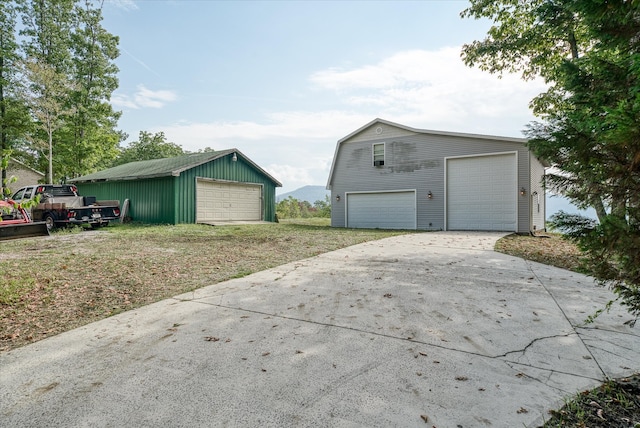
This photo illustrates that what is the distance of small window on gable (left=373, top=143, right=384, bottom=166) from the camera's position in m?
15.1

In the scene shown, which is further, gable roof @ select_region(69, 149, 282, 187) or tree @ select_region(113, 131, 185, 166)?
tree @ select_region(113, 131, 185, 166)

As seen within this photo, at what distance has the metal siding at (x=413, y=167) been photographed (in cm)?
1232

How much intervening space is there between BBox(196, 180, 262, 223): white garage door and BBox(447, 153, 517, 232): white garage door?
10.3 metres

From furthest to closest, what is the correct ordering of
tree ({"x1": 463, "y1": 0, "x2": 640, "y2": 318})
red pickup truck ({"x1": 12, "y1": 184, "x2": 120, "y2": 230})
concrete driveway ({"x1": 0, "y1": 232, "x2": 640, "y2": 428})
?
1. red pickup truck ({"x1": 12, "y1": 184, "x2": 120, "y2": 230})
2. concrete driveway ({"x1": 0, "y1": 232, "x2": 640, "y2": 428})
3. tree ({"x1": 463, "y1": 0, "x2": 640, "y2": 318})

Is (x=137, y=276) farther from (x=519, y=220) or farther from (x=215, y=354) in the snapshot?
(x=519, y=220)

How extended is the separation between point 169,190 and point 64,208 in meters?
3.88

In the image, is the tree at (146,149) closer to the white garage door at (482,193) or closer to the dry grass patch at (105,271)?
the dry grass patch at (105,271)

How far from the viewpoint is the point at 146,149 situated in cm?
3628

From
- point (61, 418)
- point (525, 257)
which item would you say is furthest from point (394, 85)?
point (61, 418)

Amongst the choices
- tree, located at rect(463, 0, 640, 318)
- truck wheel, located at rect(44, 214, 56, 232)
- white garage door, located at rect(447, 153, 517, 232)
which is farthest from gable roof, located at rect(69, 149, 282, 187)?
tree, located at rect(463, 0, 640, 318)

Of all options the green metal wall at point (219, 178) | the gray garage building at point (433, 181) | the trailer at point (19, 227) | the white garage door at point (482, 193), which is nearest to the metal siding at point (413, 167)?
the gray garage building at point (433, 181)

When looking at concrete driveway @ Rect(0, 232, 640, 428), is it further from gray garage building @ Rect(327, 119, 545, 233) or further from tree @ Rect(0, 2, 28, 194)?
tree @ Rect(0, 2, 28, 194)

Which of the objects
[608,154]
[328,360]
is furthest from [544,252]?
[328,360]

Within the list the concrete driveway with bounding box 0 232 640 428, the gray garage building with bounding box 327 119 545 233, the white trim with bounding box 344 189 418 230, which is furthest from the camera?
the white trim with bounding box 344 189 418 230
